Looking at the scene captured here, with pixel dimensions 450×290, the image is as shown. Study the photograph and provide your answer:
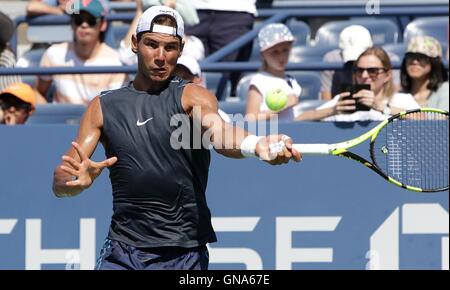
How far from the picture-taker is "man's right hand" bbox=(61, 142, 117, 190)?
5.12 m

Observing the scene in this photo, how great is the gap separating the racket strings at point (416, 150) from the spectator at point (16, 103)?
Answer: 94.9 inches

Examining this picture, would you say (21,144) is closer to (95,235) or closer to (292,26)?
(95,235)

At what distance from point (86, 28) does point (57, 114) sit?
82 cm

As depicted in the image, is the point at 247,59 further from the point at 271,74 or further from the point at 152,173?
the point at 152,173

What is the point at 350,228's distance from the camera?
741 centimetres

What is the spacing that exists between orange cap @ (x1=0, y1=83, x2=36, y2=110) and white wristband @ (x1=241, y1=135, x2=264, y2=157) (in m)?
2.98

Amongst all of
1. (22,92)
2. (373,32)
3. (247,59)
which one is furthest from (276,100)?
(373,32)

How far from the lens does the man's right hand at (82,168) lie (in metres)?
5.12

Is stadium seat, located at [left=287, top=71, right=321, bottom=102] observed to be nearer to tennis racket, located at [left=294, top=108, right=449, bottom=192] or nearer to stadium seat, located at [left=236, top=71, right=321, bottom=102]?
stadium seat, located at [left=236, top=71, right=321, bottom=102]

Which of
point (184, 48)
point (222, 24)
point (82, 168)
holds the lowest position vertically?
point (82, 168)

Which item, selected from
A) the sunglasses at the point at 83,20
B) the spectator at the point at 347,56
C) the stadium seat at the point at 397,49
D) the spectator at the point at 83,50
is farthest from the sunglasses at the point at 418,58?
the sunglasses at the point at 83,20

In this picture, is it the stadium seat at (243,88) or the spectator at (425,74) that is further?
the stadium seat at (243,88)

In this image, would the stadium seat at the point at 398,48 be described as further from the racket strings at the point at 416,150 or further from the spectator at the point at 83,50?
the spectator at the point at 83,50

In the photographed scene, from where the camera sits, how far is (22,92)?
7738 mm
